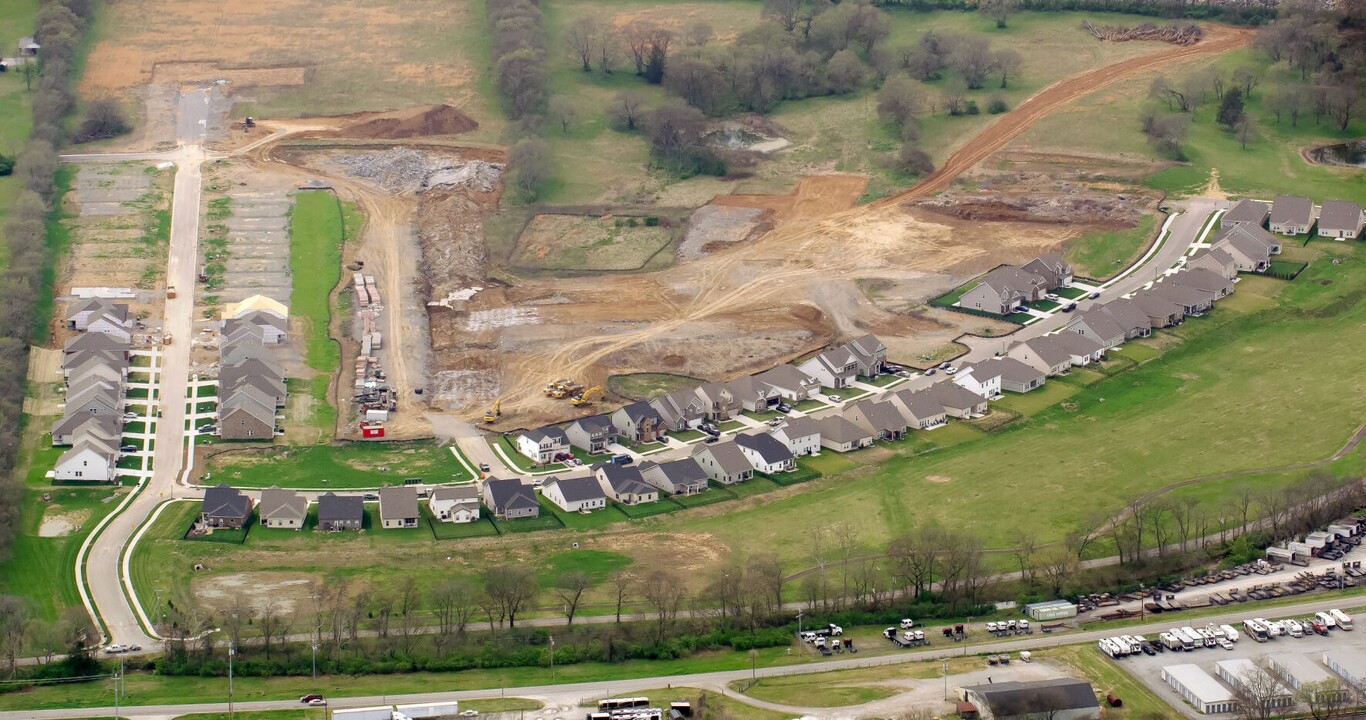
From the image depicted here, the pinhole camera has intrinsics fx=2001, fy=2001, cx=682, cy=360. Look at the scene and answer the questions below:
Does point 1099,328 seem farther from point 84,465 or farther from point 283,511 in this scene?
point 84,465

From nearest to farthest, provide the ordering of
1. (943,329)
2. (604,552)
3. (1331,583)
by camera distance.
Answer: (1331,583) < (604,552) < (943,329)

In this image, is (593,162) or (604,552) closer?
(604,552)

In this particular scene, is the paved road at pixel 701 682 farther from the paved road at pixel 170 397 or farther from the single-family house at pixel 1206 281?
the single-family house at pixel 1206 281

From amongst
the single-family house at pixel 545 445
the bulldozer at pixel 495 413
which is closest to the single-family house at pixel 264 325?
the bulldozer at pixel 495 413

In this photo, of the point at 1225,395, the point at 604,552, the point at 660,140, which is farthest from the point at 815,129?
the point at 604,552

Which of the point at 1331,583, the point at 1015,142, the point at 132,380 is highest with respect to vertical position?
the point at 1015,142

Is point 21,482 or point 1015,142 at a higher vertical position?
point 1015,142

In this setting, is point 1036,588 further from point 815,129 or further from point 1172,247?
point 815,129
